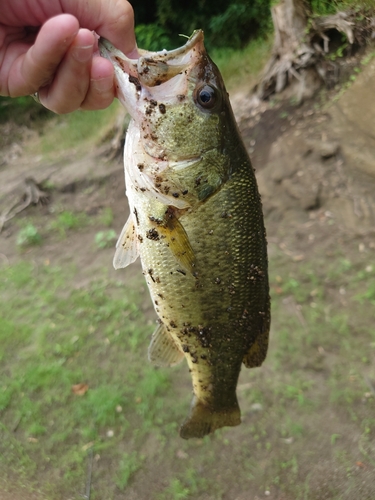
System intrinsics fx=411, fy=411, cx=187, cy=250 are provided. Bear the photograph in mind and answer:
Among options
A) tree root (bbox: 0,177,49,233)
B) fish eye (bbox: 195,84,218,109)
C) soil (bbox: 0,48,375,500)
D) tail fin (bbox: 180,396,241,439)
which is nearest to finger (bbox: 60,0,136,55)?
fish eye (bbox: 195,84,218,109)

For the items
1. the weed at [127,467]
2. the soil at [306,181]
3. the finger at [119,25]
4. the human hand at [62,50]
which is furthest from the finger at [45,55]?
the soil at [306,181]

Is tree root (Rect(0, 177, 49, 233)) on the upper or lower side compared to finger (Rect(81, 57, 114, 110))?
lower

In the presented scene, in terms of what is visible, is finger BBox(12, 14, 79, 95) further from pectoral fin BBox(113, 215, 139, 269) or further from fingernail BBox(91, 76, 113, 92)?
pectoral fin BBox(113, 215, 139, 269)


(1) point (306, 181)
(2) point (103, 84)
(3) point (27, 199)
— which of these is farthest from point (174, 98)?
(3) point (27, 199)

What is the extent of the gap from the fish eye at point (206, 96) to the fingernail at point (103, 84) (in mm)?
292

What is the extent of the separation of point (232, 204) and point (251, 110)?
4.65m

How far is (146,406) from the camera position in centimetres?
322

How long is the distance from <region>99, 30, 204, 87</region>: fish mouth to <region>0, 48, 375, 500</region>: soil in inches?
112

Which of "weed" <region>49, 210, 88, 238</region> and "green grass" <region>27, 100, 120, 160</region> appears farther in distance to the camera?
"green grass" <region>27, 100, 120, 160</region>

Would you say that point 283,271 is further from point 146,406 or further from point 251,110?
point 251,110

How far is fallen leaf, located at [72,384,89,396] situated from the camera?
3326mm

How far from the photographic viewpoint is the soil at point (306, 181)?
4.33 meters

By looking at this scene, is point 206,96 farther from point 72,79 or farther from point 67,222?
point 67,222

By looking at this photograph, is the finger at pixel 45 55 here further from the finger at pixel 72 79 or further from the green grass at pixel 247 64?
the green grass at pixel 247 64
